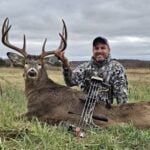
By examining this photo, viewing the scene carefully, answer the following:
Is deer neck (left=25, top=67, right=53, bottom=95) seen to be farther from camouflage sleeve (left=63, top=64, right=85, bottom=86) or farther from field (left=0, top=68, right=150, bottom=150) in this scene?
Result: field (left=0, top=68, right=150, bottom=150)

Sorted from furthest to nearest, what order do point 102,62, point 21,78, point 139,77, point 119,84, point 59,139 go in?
point 139,77 < point 21,78 < point 102,62 < point 119,84 < point 59,139

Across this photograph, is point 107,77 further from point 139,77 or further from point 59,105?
point 139,77

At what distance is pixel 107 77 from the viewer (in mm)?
10195

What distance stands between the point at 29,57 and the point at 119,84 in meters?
1.78

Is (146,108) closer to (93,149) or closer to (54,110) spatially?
(54,110)

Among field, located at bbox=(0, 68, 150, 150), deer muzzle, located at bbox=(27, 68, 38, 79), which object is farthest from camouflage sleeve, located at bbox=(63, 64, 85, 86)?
field, located at bbox=(0, 68, 150, 150)

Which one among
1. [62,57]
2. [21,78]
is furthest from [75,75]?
[21,78]

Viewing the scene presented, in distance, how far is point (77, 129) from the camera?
8227mm

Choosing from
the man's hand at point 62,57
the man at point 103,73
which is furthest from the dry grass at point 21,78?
the man at point 103,73

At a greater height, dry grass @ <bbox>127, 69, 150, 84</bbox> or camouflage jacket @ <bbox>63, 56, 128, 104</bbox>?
camouflage jacket @ <bbox>63, 56, 128, 104</bbox>

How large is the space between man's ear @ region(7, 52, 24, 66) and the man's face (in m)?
1.51

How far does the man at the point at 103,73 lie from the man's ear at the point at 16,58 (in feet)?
2.81

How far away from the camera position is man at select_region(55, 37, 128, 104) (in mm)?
10164

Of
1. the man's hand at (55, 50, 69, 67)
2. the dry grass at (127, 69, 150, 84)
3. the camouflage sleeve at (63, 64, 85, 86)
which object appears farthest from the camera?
the dry grass at (127, 69, 150, 84)
